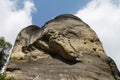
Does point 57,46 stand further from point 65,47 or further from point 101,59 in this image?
point 101,59

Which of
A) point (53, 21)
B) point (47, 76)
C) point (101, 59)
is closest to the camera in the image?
point (47, 76)

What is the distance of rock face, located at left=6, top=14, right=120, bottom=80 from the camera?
81.1ft

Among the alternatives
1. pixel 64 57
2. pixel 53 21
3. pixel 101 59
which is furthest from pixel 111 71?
pixel 53 21

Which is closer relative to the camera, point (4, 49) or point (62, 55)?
point (62, 55)

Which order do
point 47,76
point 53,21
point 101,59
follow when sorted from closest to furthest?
point 47,76
point 101,59
point 53,21

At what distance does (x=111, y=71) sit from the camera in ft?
86.8

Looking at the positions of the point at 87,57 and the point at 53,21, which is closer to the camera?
the point at 87,57

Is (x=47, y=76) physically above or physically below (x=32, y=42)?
below

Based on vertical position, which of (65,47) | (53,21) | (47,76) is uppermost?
(53,21)

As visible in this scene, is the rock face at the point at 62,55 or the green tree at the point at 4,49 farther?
the green tree at the point at 4,49

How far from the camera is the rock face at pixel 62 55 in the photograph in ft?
81.1

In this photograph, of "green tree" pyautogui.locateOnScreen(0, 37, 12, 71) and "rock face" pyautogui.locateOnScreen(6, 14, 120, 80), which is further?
"green tree" pyautogui.locateOnScreen(0, 37, 12, 71)

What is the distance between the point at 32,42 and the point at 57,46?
1996 mm

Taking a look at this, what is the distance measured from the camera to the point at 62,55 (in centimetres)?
2578
